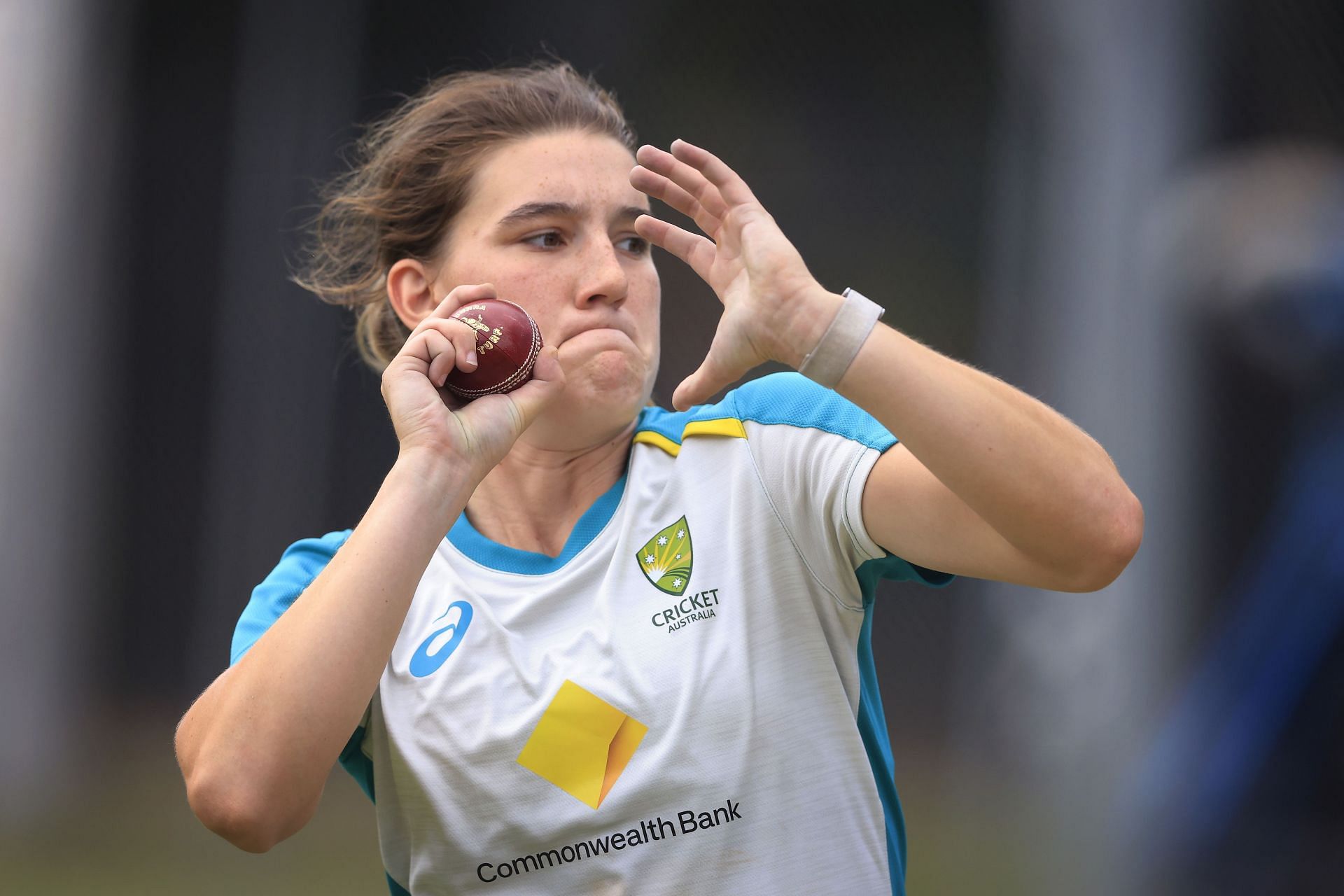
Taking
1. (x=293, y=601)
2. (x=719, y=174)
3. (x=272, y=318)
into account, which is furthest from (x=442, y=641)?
(x=272, y=318)

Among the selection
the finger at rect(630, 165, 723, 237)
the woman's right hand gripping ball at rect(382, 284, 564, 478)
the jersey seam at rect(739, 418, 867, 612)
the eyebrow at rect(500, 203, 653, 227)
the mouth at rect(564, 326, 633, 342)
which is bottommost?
the jersey seam at rect(739, 418, 867, 612)

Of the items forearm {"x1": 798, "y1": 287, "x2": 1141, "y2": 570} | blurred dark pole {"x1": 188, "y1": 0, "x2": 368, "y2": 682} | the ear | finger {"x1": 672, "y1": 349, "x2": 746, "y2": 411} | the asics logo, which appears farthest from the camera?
blurred dark pole {"x1": 188, "y1": 0, "x2": 368, "y2": 682}

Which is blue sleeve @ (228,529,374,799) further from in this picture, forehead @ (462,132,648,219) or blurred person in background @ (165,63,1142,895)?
forehead @ (462,132,648,219)

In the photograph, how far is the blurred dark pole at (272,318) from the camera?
404 cm

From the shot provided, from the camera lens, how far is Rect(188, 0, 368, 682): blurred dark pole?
404cm

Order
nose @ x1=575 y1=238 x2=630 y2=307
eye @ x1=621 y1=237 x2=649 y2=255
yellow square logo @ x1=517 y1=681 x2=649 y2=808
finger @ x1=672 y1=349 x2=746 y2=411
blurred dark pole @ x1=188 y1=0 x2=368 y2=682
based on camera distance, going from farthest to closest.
Answer: blurred dark pole @ x1=188 y1=0 x2=368 y2=682 → eye @ x1=621 y1=237 x2=649 y2=255 → nose @ x1=575 y1=238 x2=630 y2=307 → yellow square logo @ x1=517 y1=681 x2=649 y2=808 → finger @ x1=672 y1=349 x2=746 y2=411

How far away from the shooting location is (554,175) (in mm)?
1918

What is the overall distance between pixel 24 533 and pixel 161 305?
97cm

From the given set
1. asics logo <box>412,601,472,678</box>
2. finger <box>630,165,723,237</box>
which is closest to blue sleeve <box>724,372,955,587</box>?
finger <box>630,165,723,237</box>

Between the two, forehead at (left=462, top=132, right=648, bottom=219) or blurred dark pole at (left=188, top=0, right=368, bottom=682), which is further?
blurred dark pole at (left=188, top=0, right=368, bottom=682)

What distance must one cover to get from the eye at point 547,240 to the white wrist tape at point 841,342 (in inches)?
26.1

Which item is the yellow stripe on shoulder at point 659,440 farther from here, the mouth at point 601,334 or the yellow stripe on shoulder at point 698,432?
the mouth at point 601,334

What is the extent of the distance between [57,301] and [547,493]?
307 centimetres

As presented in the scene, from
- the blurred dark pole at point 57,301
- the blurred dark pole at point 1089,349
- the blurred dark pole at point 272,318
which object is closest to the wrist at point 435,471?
the blurred dark pole at point 1089,349
